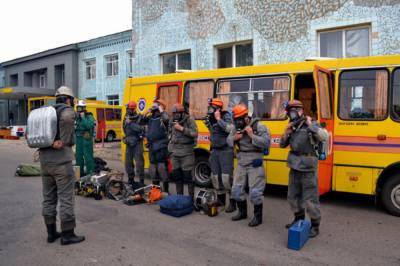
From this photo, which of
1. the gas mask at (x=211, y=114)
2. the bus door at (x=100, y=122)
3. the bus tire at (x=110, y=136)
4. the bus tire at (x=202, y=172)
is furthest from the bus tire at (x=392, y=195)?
the bus tire at (x=110, y=136)

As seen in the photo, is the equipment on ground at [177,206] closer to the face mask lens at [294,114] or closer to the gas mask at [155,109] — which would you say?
the gas mask at [155,109]

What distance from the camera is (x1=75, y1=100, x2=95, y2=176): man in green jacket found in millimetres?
9352

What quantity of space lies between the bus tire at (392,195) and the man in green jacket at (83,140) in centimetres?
649

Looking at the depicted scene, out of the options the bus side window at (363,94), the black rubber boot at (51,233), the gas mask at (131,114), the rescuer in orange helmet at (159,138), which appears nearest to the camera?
the black rubber boot at (51,233)

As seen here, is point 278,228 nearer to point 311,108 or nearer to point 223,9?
point 311,108

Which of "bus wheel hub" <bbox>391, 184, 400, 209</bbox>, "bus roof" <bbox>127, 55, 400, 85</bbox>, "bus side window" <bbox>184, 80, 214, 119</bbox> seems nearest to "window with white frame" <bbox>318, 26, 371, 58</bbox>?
"bus roof" <bbox>127, 55, 400, 85</bbox>

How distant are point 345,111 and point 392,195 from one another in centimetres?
163

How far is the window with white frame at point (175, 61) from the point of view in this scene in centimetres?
1542

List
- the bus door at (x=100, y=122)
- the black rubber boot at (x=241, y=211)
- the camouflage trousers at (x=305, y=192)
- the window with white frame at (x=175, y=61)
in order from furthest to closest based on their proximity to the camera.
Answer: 1. the bus door at (x=100, y=122)
2. the window with white frame at (x=175, y=61)
3. the black rubber boot at (x=241, y=211)
4. the camouflage trousers at (x=305, y=192)

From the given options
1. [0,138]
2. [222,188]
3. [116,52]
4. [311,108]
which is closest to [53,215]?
[222,188]

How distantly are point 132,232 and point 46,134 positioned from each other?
6.06 ft

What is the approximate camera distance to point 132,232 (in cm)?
545

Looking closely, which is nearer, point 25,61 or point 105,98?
point 105,98

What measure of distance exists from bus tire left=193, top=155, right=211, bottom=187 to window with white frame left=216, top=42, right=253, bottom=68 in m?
6.03
